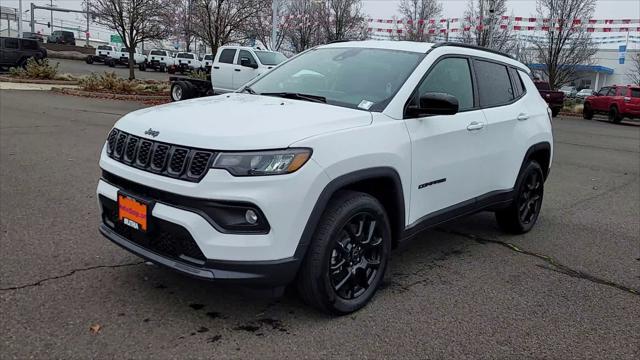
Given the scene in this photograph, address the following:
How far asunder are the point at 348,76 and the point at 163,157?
1672 millimetres

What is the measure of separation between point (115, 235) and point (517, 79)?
13.3 ft

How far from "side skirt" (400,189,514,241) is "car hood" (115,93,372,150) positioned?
918 mm

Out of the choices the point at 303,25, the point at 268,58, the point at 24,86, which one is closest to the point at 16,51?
the point at 24,86

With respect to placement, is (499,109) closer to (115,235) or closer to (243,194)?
(243,194)

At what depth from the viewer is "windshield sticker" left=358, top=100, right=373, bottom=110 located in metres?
3.76

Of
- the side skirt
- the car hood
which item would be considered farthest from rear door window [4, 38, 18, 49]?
the side skirt

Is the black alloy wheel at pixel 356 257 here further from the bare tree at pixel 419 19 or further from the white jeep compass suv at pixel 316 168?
the bare tree at pixel 419 19

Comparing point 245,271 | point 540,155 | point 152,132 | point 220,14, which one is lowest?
point 245,271

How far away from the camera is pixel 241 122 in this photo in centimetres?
321

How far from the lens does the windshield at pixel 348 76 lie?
3914mm

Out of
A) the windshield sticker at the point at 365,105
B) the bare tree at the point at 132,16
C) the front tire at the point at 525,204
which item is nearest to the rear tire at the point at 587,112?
the bare tree at the point at 132,16

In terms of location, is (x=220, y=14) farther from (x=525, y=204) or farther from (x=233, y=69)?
(x=525, y=204)

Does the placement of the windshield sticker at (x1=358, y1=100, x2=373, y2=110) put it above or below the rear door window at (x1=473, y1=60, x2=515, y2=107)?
below

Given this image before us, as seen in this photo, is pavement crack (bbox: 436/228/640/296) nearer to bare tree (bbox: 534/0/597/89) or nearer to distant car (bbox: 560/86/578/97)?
bare tree (bbox: 534/0/597/89)
